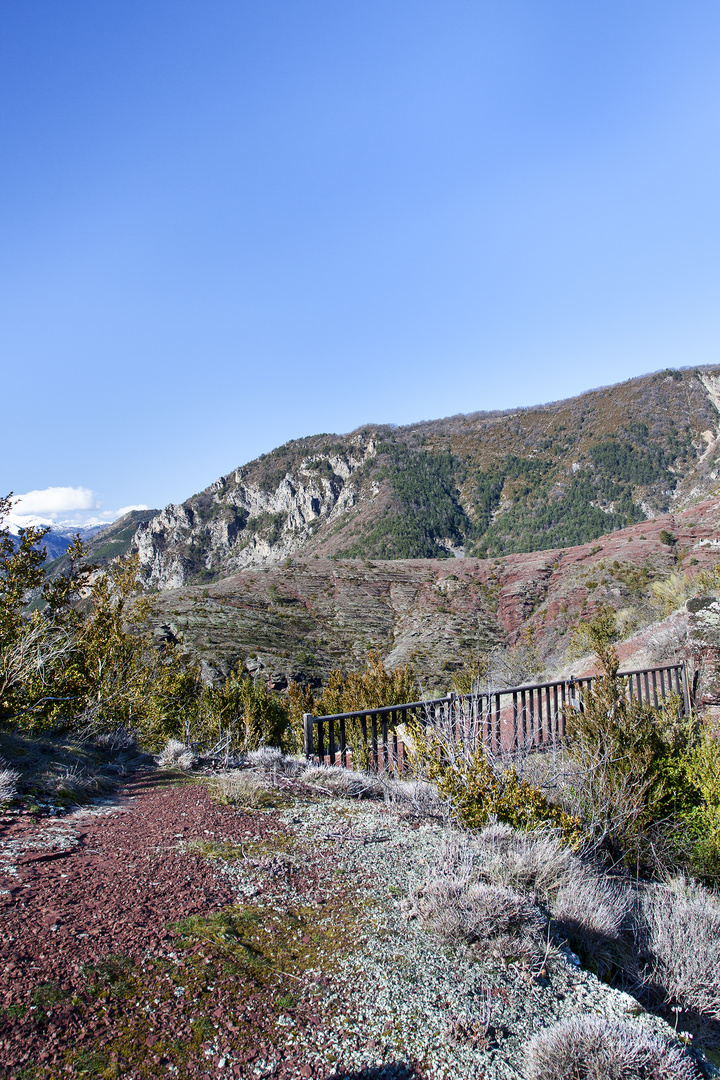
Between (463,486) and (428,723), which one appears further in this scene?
(463,486)

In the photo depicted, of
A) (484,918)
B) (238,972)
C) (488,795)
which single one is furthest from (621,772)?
(238,972)

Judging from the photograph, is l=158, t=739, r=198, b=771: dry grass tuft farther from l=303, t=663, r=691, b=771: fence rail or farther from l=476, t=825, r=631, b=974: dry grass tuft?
l=476, t=825, r=631, b=974: dry grass tuft

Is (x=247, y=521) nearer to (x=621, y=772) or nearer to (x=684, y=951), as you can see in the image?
(x=621, y=772)

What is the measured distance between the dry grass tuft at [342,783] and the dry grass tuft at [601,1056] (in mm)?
3074

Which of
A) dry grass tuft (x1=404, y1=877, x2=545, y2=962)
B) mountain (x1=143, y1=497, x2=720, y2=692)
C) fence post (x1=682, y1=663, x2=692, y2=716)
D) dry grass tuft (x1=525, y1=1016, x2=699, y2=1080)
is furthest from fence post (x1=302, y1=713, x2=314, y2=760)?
mountain (x1=143, y1=497, x2=720, y2=692)

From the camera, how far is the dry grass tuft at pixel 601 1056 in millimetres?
1960

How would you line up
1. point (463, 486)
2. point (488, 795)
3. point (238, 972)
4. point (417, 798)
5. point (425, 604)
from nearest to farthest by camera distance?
point (238, 972), point (488, 795), point (417, 798), point (425, 604), point (463, 486)

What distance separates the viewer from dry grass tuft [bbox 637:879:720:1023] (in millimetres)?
2877

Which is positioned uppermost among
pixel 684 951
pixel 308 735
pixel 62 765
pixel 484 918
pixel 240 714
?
pixel 62 765

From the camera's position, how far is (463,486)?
380 ft

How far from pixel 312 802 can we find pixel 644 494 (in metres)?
100

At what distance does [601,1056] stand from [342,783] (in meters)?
3.34

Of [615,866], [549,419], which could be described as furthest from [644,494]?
[615,866]

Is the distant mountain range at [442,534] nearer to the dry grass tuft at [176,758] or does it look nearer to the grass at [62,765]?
the grass at [62,765]
